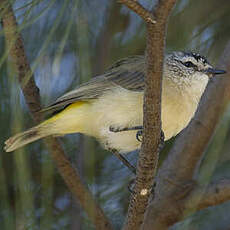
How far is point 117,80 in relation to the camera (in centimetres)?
253

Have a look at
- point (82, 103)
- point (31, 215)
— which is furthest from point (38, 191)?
point (82, 103)

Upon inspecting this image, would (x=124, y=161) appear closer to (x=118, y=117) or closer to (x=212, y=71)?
(x=118, y=117)

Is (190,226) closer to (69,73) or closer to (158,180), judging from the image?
(158,180)

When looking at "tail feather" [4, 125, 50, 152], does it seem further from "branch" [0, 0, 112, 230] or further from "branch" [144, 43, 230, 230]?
"branch" [144, 43, 230, 230]

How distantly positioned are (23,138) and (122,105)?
0.49m

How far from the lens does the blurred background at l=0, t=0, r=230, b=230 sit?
8.16 feet

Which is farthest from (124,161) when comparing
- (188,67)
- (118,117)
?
(188,67)

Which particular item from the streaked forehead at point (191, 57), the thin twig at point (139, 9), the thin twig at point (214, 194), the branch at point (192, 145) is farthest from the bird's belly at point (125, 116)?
the thin twig at point (139, 9)

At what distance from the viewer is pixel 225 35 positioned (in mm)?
2793

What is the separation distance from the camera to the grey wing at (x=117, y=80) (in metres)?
2.45

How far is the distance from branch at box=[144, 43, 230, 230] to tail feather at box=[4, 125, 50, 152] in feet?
2.07

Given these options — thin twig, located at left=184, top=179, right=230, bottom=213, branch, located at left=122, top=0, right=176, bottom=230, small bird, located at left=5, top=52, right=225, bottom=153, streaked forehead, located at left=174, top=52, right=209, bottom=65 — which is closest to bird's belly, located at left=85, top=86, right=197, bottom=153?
small bird, located at left=5, top=52, right=225, bottom=153

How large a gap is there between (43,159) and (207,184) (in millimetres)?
880

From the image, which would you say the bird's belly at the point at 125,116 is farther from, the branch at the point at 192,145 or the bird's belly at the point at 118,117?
the branch at the point at 192,145
